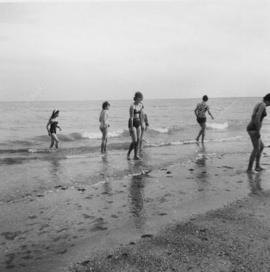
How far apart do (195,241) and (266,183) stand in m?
3.74

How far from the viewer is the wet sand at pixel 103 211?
392 centimetres

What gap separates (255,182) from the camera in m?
7.20

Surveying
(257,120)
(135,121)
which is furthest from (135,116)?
(257,120)

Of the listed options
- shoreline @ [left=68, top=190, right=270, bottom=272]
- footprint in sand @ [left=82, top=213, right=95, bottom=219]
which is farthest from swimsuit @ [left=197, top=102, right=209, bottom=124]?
footprint in sand @ [left=82, top=213, right=95, bottom=219]

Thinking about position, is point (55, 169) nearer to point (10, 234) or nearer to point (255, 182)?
point (10, 234)

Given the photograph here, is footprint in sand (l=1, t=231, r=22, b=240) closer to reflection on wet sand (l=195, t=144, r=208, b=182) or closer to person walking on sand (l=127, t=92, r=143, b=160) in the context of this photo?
reflection on wet sand (l=195, t=144, r=208, b=182)

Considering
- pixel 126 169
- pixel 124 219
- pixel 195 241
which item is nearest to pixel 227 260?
pixel 195 241

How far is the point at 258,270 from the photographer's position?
3234mm

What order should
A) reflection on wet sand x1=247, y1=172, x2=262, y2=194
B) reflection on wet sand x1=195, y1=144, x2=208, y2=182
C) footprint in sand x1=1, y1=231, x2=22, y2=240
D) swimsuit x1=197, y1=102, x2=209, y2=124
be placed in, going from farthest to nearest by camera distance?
1. swimsuit x1=197, y1=102, x2=209, y2=124
2. reflection on wet sand x1=195, y1=144, x2=208, y2=182
3. reflection on wet sand x1=247, y1=172, x2=262, y2=194
4. footprint in sand x1=1, y1=231, x2=22, y2=240

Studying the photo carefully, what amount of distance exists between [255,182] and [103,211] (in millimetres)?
3649

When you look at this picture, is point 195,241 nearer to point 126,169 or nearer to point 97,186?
point 97,186

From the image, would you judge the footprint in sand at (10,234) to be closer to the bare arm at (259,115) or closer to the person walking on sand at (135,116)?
the bare arm at (259,115)

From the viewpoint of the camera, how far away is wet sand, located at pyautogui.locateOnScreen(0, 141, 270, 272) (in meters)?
3.92

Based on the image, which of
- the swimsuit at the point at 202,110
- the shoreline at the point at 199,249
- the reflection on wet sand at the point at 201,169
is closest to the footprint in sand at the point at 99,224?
the shoreline at the point at 199,249
